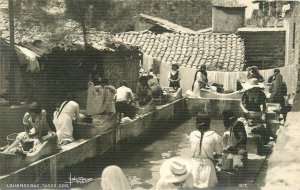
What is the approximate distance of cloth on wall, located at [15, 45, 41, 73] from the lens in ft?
31.6

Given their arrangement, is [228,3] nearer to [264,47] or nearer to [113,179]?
[264,47]

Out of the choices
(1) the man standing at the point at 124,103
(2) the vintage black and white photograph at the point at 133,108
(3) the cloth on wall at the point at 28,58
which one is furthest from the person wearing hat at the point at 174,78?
(3) the cloth on wall at the point at 28,58

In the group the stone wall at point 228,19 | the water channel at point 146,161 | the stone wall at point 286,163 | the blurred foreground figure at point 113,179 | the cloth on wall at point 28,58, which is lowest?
the water channel at point 146,161

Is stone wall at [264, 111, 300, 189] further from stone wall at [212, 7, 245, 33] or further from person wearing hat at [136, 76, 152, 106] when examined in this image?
stone wall at [212, 7, 245, 33]

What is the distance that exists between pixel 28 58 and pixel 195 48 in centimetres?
899

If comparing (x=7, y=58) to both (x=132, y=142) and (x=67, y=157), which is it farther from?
(x=67, y=157)

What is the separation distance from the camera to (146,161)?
8.59m

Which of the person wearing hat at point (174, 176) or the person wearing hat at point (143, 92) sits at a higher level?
the person wearing hat at point (143, 92)

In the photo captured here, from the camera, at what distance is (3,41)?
9.71m

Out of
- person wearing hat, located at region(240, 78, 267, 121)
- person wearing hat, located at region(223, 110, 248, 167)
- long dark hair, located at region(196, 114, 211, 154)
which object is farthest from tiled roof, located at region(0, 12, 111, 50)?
long dark hair, located at region(196, 114, 211, 154)

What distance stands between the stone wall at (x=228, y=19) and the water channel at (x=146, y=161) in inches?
382

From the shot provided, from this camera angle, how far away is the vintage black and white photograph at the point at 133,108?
5641mm
